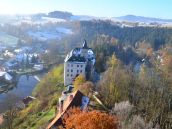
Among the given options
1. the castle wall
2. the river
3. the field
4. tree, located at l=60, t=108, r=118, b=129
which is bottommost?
the river

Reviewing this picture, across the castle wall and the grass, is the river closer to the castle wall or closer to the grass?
the grass

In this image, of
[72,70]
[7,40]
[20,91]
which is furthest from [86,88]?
[7,40]

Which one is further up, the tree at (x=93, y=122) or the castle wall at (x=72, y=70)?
the tree at (x=93, y=122)

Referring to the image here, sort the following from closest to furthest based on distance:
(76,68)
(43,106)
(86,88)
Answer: (86,88) → (43,106) → (76,68)

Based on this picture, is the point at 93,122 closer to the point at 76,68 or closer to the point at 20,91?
the point at 76,68

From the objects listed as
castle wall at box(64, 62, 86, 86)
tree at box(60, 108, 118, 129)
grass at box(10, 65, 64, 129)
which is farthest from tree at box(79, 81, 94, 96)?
tree at box(60, 108, 118, 129)

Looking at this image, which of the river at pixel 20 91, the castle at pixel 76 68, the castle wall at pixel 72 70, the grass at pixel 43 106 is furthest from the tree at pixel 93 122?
the castle wall at pixel 72 70

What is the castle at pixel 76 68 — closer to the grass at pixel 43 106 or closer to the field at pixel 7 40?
the grass at pixel 43 106
